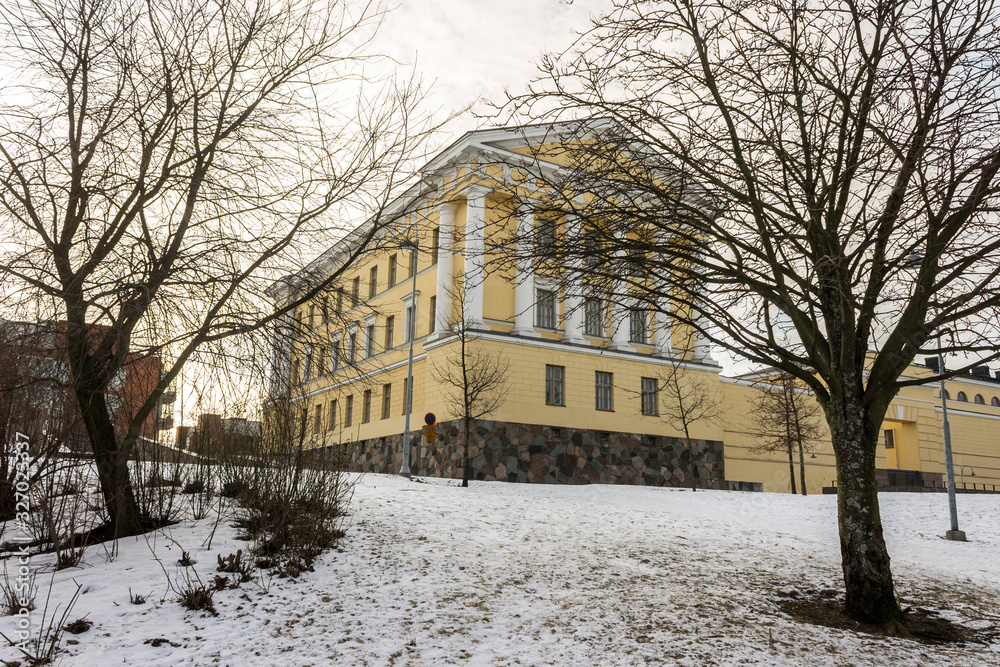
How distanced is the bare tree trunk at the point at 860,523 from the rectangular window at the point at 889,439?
41245 millimetres

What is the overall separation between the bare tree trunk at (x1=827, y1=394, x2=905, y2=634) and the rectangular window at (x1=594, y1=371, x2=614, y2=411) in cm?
2090

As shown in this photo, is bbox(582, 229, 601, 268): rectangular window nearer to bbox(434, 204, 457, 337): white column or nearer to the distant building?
the distant building

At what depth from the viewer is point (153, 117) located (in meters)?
7.80

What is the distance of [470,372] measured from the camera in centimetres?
2375

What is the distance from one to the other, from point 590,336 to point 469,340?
6.36 meters

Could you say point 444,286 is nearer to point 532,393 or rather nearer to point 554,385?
point 532,393

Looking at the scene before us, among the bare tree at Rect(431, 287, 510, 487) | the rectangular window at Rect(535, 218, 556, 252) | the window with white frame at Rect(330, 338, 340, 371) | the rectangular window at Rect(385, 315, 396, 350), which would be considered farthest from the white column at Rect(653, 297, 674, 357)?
the rectangular window at Rect(385, 315, 396, 350)

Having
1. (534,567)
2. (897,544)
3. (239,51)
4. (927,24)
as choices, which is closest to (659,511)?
(897,544)

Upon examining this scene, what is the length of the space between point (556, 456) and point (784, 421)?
1061cm

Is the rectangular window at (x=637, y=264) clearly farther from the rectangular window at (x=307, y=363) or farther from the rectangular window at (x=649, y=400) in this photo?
the rectangular window at (x=649, y=400)

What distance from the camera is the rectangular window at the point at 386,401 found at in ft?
100

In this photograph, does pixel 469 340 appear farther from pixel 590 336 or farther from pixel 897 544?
pixel 897 544

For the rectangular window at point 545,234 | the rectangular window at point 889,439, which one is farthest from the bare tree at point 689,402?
the rectangular window at point 545,234

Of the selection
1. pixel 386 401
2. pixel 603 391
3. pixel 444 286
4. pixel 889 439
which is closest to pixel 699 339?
pixel 603 391
